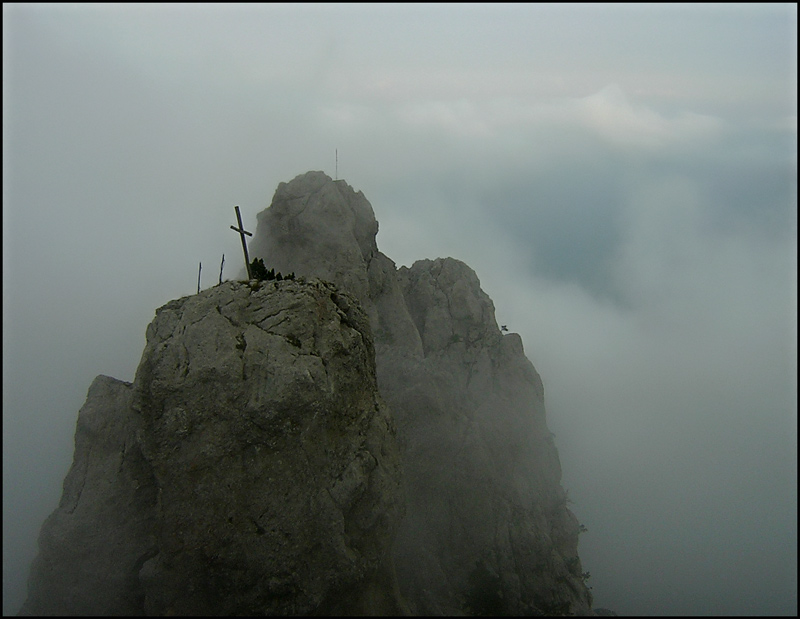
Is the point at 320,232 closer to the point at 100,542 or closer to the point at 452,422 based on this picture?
the point at 452,422

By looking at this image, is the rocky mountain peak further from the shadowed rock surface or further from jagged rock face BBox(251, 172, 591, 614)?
the shadowed rock surface

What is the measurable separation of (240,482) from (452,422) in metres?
20.3

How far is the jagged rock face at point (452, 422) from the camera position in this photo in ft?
98.8

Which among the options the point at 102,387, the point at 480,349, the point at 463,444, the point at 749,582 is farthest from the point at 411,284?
the point at 749,582

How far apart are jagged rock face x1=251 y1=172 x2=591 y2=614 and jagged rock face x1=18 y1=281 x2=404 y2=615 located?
32.4 ft

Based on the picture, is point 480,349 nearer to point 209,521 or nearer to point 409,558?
point 409,558

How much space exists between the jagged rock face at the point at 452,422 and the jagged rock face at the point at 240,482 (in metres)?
9.89

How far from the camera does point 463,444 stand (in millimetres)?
34688

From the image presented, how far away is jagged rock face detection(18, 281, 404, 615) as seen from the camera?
18078 millimetres

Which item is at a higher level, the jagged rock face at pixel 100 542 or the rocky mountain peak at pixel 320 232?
the rocky mountain peak at pixel 320 232

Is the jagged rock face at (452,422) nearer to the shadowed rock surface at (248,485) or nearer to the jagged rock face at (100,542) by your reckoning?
the shadowed rock surface at (248,485)

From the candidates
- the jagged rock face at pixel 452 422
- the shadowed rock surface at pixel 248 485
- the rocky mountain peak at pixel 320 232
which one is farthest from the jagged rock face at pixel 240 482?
the rocky mountain peak at pixel 320 232

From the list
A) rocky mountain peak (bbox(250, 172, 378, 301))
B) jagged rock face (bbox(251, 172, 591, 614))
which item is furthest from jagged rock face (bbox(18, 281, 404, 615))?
rocky mountain peak (bbox(250, 172, 378, 301))

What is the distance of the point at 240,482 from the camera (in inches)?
719
